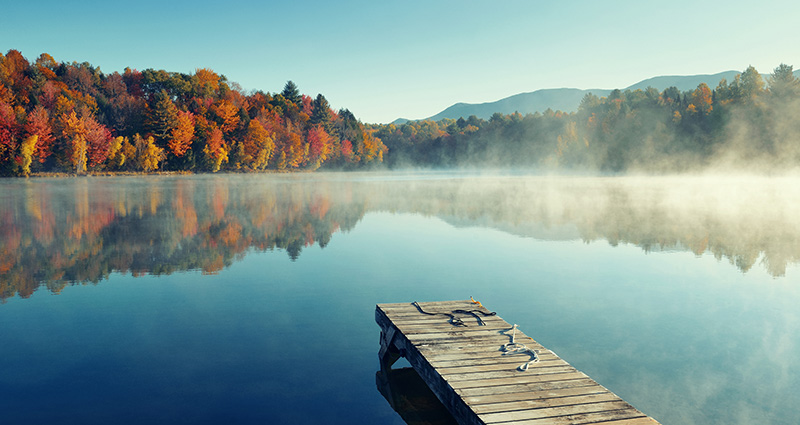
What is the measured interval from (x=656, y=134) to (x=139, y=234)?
3754 inches

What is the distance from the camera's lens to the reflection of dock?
502 cm

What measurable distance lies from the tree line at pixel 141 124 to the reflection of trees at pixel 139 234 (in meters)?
45.5

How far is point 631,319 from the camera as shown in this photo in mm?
9883

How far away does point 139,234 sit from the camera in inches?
763

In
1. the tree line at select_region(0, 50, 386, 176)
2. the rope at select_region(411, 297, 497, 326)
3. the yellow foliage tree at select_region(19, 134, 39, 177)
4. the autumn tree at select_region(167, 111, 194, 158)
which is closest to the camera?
the rope at select_region(411, 297, 497, 326)

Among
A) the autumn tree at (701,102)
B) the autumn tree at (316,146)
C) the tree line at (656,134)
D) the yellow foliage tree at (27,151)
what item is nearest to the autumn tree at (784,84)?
the tree line at (656,134)

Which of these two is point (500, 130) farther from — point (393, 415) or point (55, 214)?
point (393, 415)

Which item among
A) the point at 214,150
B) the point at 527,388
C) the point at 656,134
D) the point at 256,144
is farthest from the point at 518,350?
the point at 656,134

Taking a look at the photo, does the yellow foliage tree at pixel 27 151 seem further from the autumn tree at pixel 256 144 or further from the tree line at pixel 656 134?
the tree line at pixel 656 134

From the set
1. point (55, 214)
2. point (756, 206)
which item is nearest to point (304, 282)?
point (55, 214)

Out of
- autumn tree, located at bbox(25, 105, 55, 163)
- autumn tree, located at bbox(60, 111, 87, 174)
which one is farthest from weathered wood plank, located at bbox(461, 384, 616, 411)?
autumn tree, located at bbox(60, 111, 87, 174)

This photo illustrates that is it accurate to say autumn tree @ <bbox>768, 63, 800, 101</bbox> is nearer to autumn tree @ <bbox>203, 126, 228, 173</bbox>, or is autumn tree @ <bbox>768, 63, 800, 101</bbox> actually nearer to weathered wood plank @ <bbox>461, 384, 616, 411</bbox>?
autumn tree @ <bbox>203, 126, 228, 173</bbox>

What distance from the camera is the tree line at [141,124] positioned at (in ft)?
234

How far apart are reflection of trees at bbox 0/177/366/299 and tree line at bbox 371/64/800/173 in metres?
74.0
